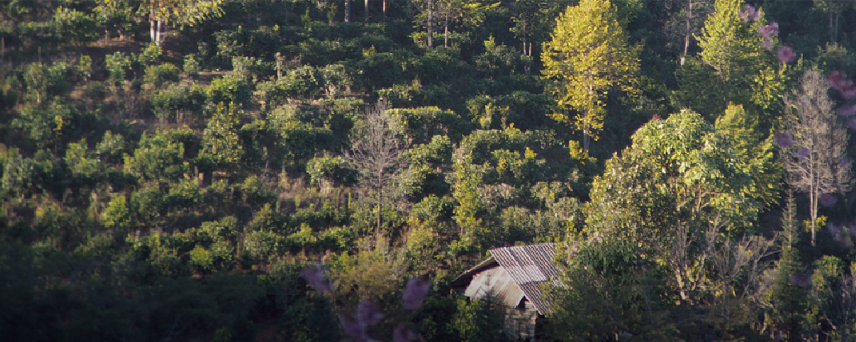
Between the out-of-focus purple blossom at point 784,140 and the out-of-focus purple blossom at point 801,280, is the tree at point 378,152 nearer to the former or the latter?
the out-of-focus purple blossom at point 801,280

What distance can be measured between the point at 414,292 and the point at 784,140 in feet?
93.1

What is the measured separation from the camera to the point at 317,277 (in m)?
25.7

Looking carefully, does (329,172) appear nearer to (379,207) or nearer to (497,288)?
(379,207)

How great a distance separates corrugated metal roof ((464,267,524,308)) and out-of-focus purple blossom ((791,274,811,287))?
47.0 ft

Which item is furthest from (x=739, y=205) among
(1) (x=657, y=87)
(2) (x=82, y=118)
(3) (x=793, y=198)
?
(2) (x=82, y=118)

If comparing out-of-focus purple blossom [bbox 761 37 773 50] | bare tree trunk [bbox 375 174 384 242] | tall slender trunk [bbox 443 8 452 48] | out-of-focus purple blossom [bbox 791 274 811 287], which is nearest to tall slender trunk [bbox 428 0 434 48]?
tall slender trunk [bbox 443 8 452 48]

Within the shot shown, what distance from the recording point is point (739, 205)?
28703mm

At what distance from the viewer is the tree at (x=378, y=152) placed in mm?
30094

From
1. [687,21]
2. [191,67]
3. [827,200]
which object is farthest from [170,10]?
→ [827,200]

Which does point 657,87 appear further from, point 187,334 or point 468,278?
point 187,334

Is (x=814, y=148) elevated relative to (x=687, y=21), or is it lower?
lower

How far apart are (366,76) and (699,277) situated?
842 inches

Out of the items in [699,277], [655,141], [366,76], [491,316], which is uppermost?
[366,76]

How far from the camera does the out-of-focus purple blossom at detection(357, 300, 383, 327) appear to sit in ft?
80.0
